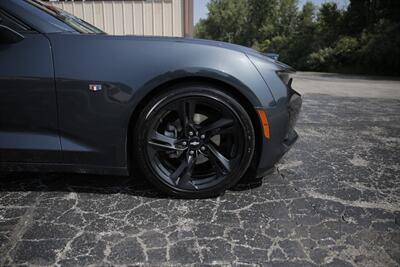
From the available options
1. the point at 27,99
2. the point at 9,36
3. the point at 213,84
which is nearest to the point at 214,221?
the point at 213,84

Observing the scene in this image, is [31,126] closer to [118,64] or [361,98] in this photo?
[118,64]

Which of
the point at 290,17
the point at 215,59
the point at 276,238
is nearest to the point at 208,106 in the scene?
the point at 215,59

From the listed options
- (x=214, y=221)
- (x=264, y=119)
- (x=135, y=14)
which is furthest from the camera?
(x=135, y=14)

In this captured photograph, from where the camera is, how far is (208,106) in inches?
88.6

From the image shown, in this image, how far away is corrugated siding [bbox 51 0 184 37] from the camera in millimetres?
7094

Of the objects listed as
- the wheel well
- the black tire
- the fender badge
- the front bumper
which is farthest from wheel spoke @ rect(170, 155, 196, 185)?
the fender badge

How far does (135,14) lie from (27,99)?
565 centimetres

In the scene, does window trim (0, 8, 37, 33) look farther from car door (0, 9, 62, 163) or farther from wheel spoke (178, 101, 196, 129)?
wheel spoke (178, 101, 196, 129)

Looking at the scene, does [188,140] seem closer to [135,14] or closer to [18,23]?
[18,23]

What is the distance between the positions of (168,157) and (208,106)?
18.9 inches

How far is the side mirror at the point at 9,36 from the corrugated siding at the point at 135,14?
5418 mm

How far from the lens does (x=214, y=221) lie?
202 cm

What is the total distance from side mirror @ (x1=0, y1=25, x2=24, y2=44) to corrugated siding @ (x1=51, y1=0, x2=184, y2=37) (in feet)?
17.8

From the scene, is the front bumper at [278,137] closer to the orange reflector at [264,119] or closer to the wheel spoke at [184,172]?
the orange reflector at [264,119]
